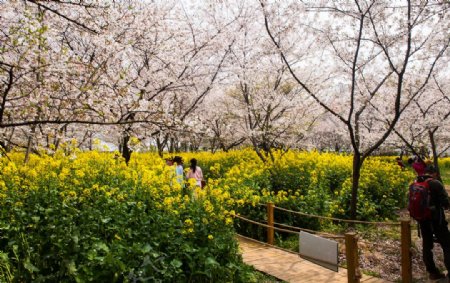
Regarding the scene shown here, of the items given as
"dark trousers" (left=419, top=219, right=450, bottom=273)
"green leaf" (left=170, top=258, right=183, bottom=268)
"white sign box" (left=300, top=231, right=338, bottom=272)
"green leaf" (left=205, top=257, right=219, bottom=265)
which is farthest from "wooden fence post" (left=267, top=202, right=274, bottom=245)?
"green leaf" (left=170, top=258, right=183, bottom=268)

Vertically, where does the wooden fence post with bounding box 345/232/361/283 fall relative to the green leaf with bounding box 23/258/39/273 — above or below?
below

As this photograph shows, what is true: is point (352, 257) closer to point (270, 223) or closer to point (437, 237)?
point (437, 237)

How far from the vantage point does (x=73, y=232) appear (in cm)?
432

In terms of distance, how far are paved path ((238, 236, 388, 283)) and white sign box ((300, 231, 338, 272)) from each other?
0.34 metres

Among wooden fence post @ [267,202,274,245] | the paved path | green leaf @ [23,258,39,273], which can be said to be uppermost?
green leaf @ [23,258,39,273]

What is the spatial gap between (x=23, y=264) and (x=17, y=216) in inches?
34.0

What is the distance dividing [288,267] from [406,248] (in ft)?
6.14

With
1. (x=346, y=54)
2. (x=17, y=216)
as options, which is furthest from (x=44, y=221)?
(x=346, y=54)

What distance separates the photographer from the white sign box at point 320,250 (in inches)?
210

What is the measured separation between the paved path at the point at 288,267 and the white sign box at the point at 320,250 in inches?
13.3

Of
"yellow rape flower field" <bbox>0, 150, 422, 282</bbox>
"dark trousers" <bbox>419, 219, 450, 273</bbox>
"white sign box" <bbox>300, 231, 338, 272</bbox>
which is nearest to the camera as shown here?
"yellow rape flower field" <bbox>0, 150, 422, 282</bbox>

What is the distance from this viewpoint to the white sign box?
5340 mm

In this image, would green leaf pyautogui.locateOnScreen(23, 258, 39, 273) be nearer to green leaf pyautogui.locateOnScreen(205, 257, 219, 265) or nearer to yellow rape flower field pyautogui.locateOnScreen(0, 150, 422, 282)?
yellow rape flower field pyautogui.locateOnScreen(0, 150, 422, 282)

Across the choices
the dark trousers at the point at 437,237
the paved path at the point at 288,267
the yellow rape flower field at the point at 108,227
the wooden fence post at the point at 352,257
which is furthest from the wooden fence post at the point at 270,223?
the dark trousers at the point at 437,237
